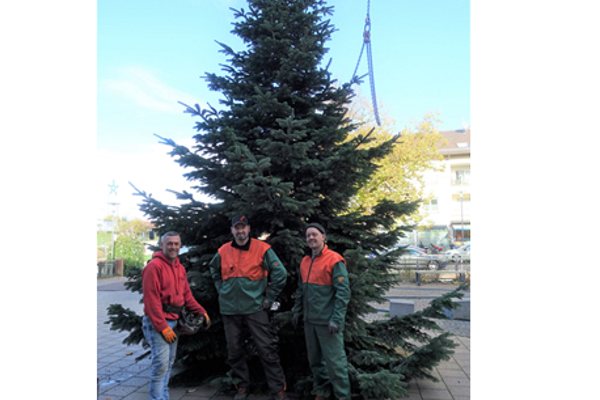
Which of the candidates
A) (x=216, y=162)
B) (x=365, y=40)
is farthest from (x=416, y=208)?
(x=365, y=40)

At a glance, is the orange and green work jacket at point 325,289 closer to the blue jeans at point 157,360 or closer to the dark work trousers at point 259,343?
the dark work trousers at point 259,343

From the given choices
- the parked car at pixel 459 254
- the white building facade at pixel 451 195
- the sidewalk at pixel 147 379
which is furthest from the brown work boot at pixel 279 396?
the white building facade at pixel 451 195

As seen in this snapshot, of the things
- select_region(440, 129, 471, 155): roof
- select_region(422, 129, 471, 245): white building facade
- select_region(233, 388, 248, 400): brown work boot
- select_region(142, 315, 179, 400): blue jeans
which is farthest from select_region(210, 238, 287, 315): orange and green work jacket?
select_region(440, 129, 471, 155): roof

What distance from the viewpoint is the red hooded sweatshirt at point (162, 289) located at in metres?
3.72

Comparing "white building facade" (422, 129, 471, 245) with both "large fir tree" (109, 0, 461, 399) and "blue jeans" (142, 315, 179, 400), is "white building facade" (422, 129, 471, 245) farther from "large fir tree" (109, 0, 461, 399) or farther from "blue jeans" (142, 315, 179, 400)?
"blue jeans" (142, 315, 179, 400)

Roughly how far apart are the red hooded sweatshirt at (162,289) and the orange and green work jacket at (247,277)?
1.21 feet

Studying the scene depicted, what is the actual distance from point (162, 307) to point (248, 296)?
0.91 meters

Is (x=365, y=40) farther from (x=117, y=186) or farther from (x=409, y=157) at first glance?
(x=117, y=186)

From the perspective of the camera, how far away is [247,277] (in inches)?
171

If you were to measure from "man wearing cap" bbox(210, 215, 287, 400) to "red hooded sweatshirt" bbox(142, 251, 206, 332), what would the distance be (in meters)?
0.40

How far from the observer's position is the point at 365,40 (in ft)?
28.1
